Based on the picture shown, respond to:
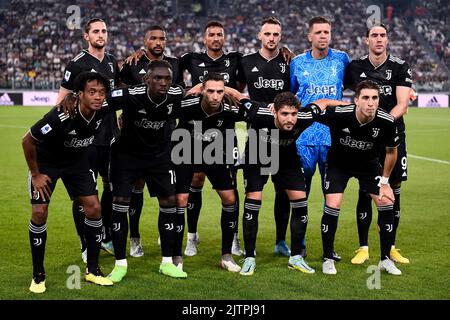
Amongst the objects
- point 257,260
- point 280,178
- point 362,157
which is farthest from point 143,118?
point 362,157

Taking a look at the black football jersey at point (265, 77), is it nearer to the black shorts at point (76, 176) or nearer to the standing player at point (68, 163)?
the standing player at point (68, 163)

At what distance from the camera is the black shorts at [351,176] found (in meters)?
7.48

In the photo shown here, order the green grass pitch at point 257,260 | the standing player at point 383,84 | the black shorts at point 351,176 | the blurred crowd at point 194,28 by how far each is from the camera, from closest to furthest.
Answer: the green grass pitch at point 257,260, the black shorts at point 351,176, the standing player at point 383,84, the blurred crowd at point 194,28

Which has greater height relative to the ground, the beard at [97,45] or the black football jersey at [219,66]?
the beard at [97,45]

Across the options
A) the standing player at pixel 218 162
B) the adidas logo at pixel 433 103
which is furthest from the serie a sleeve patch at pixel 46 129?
the adidas logo at pixel 433 103

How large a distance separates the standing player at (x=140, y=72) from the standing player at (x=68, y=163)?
124cm

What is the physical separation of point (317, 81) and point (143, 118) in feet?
7.04

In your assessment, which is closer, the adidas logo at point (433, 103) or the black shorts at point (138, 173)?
the black shorts at point (138, 173)

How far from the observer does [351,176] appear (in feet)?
24.6

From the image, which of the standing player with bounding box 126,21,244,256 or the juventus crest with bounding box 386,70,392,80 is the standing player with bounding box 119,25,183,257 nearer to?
the standing player with bounding box 126,21,244,256

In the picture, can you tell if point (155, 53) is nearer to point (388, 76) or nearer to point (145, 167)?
point (145, 167)

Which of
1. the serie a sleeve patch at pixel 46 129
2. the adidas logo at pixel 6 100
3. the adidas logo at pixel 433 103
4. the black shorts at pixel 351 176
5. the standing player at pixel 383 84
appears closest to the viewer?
the serie a sleeve patch at pixel 46 129

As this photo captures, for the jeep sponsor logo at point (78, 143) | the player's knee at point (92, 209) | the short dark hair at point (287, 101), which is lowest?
the player's knee at point (92, 209)
